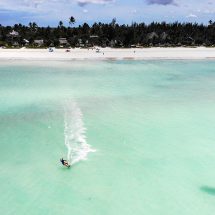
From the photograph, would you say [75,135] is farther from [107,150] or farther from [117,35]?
[117,35]

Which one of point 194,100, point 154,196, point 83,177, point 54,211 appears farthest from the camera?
point 194,100

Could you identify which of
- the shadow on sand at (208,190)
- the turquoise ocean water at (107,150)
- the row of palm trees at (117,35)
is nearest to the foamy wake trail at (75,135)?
the turquoise ocean water at (107,150)

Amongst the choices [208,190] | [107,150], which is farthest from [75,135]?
[208,190]

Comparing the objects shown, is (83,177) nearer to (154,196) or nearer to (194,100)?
(154,196)

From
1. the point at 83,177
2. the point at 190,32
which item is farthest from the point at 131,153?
the point at 190,32

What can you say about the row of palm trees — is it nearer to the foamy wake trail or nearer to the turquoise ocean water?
the turquoise ocean water

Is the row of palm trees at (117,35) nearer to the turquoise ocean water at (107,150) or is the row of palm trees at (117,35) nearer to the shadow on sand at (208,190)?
the turquoise ocean water at (107,150)

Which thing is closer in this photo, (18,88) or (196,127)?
(196,127)
